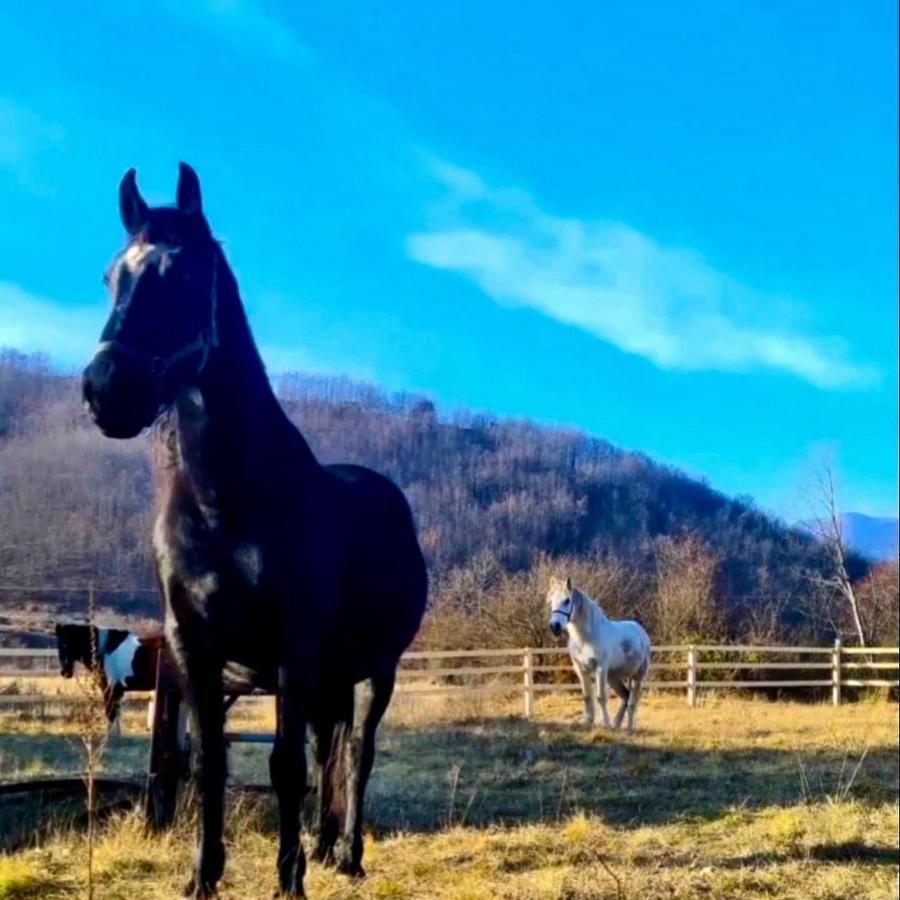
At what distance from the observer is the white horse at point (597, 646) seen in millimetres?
14602

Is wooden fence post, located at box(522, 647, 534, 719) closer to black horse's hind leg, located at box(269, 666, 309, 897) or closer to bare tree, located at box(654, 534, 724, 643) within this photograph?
bare tree, located at box(654, 534, 724, 643)

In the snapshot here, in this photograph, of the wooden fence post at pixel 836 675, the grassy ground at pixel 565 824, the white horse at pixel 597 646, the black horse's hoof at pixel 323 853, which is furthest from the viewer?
the wooden fence post at pixel 836 675

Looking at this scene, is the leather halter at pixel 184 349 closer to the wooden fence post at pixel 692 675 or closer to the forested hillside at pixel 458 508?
the forested hillside at pixel 458 508

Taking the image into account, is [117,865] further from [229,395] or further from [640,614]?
[640,614]

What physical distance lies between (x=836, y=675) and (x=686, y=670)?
2.97 m

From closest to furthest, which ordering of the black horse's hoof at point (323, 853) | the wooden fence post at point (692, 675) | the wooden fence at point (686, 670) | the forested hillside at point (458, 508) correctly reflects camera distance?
the black horse's hoof at point (323, 853) → the forested hillside at point (458, 508) → the wooden fence at point (686, 670) → the wooden fence post at point (692, 675)

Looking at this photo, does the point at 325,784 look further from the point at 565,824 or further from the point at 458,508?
the point at 458,508

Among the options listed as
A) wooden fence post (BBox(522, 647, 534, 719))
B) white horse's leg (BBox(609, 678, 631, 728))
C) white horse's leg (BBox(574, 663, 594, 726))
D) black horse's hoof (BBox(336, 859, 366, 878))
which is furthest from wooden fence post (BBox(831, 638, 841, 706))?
black horse's hoof (BBox(336, 859, 366, 878))

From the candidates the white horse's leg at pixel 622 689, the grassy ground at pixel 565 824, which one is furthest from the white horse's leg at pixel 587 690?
the grassy ground at pixel 565 824

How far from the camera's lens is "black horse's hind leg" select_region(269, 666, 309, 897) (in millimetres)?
3186

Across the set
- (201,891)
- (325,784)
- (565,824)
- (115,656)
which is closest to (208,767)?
(201,891)

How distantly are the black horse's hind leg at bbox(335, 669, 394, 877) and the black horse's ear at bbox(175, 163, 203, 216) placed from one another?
2.25 m

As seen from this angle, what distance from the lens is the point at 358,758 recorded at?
441 cm

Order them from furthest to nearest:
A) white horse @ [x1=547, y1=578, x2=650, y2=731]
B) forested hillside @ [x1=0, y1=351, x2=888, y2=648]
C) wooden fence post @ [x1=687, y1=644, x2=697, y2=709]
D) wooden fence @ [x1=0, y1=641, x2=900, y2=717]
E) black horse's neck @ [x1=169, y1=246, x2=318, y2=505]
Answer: wooden fence post @ [x1=687, y1=644, x2=697, y2=709] < wooden fence @ [x1=0, y1=641, x2=900, y2=717] < white horse @ [x1=547, y1=578, x2=650, y2=731] < forested hillside @ [x1=0, y1=351, x2=888, y2=648] < black horse's neck @ [x1=169, y1=246, x2=318, y2=505]
